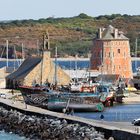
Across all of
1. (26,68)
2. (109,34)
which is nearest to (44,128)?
(26,68)

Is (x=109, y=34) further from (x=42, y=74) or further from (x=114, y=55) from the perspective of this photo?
(x=42, y=74)

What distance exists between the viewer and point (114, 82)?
294 feet

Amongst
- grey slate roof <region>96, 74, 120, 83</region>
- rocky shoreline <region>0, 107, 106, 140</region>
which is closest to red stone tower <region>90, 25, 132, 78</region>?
grey slate roof <region>96, 74, 120, 83</region>

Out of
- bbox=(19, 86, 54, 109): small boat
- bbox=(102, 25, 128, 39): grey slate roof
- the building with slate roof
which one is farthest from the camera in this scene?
bbox=(102, 25, 128, 39): grey slate roof

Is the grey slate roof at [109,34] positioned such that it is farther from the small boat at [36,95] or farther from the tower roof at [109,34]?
the small boat at [36,95]

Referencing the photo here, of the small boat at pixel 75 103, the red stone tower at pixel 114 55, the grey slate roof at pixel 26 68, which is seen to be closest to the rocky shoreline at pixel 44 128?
the small boat at pixel 75 103

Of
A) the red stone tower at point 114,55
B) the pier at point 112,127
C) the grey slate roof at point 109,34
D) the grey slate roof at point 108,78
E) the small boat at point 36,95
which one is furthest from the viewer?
the grey slate roof at point 109,34

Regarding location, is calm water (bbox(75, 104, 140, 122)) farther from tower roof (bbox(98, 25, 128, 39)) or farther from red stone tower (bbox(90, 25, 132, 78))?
tower roof (bbox(98, 25, 128, 39))

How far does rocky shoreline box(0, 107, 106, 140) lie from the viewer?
43781mm

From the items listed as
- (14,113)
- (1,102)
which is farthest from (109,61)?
(14,113)

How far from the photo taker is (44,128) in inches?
1911

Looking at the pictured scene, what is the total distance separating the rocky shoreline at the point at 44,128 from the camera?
43.8 meters

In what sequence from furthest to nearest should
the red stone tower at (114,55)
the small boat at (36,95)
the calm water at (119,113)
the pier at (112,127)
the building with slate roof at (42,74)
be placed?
the red stone tower at (114,55) < the building with slate roof at (42,74) < the small boat at (36,95) < the calm water at (119,113) < the pier at (112,127)

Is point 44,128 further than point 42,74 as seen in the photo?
No
